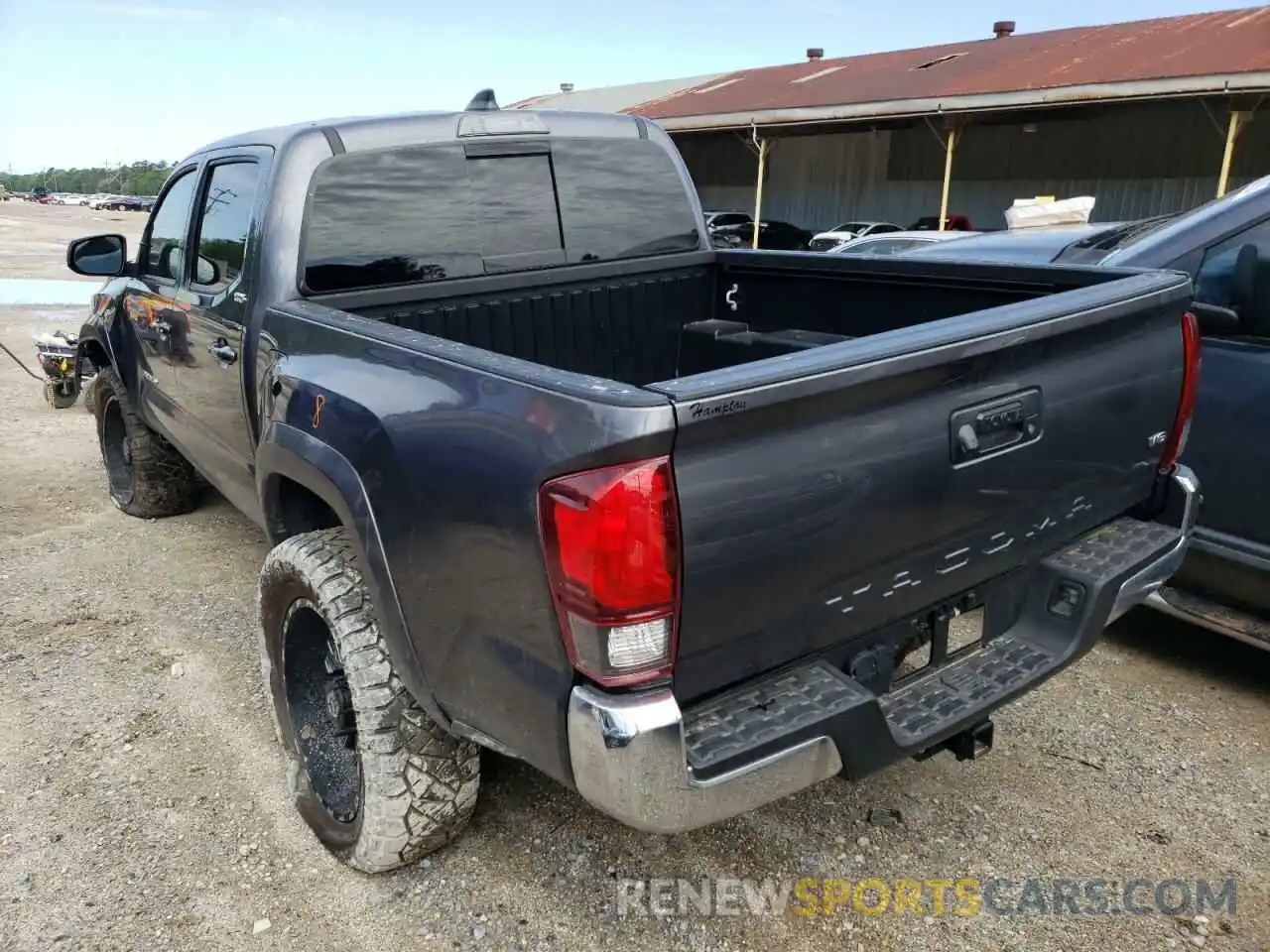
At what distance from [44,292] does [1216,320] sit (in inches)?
698

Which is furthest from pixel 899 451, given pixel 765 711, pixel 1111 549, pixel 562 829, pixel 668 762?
pixel 562 829

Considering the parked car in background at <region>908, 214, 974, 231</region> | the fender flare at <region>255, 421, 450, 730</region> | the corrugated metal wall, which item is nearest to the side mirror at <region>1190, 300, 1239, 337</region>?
the fender flare at <region>255, 421, 450, 730</region>

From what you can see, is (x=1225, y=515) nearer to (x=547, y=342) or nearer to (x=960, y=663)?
(x=960, y=663)

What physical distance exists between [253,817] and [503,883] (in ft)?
2.68

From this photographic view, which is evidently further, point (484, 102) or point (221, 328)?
point (484, 102)

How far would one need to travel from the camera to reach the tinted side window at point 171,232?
154 inches

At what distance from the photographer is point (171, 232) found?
411 cm

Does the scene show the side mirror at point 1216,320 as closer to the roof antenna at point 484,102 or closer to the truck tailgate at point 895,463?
the truck tailgate at point 895,463

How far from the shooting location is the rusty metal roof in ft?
49.8

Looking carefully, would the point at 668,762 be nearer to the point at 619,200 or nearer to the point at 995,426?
the point at 995,426

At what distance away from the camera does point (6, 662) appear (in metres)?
3.71

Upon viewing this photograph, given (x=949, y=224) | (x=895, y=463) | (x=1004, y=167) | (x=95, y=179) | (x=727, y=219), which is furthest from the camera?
(x=95, y=179)

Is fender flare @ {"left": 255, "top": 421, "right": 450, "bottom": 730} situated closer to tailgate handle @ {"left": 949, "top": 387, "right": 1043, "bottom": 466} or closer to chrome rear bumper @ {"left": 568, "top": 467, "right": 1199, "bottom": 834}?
chrome rear bumper @ {"left": 568, "top": 467, "right": 1199, "bottom": 834}

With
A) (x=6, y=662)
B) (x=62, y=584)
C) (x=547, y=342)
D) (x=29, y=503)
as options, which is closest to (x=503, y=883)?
(x=547, y=342)
